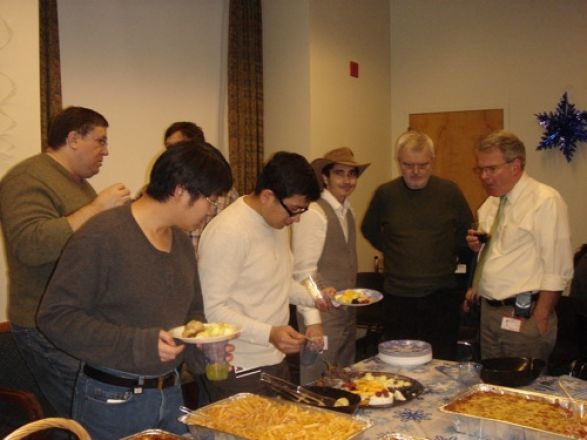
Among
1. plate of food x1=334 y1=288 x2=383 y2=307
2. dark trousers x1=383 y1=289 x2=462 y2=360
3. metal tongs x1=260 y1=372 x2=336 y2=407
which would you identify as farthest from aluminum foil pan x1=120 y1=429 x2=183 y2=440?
dark trousers x1=383 y1=289 x2=462 y2=360

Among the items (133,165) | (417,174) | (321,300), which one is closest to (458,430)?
(321,300)

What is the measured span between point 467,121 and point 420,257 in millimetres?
2714

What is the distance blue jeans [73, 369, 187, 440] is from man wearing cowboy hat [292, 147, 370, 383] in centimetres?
89

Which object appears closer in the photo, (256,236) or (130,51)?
(256,236)

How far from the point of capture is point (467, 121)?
547 cm

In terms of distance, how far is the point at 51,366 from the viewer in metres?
2.16

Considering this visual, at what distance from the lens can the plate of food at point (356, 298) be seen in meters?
2.51

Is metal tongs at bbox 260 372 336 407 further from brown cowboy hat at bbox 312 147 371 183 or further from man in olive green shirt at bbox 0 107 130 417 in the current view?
brown cowboy hat at bbox 312 147 371 183

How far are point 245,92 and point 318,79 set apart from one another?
1.88 feet

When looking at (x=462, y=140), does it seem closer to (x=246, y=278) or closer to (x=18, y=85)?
(x=18, y=85)

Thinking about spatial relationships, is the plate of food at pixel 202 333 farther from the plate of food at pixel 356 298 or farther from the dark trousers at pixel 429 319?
the dark trousers at pixel 429 319

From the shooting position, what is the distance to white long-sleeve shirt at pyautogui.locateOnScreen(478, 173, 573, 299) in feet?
8.14

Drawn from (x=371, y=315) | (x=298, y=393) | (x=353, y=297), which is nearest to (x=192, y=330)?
(x=298, y=393)

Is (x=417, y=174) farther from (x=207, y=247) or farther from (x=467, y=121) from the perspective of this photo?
(x=467, y=121)
